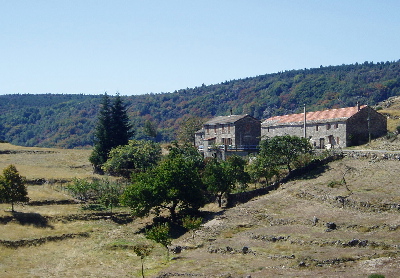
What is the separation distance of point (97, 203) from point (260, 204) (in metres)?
23.9

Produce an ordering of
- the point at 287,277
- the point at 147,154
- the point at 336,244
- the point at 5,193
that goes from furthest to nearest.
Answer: the point at 147,154, the point at 5,193, the point at 336,244, the point at 287,277

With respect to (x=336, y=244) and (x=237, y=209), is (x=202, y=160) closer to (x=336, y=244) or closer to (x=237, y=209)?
(x=237, y=209)

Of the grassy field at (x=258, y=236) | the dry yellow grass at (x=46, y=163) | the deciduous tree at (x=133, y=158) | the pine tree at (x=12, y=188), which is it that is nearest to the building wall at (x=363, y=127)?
the grassy field at (x=258, y=236)

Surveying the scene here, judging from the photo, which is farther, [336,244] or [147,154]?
[147,154]

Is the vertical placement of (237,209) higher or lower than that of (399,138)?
lower

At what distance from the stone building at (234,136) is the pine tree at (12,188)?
33.1 meters

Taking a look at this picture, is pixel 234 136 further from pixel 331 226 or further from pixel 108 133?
pixel 331 226

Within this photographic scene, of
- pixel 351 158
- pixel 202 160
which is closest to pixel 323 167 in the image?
pixel 351 158

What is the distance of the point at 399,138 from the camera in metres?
69.5

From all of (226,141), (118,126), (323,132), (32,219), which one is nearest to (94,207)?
(32,219)

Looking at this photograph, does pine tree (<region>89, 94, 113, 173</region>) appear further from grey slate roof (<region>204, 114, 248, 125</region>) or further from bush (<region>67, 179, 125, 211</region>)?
grey slate roof (<region>204, 114, 248, 125</region>)

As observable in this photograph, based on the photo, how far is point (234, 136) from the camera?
80.4m

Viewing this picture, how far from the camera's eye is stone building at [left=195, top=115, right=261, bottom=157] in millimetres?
79250

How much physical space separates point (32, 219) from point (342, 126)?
47.0m
